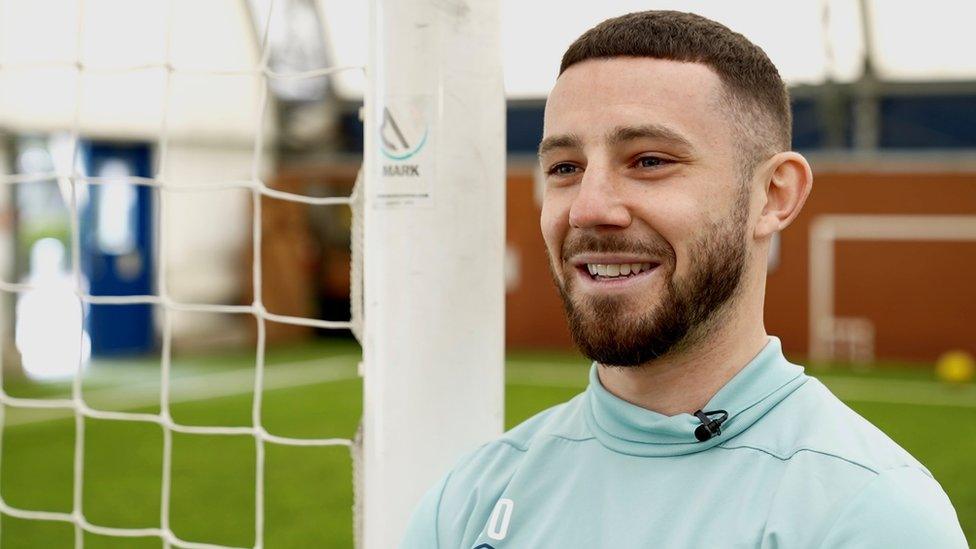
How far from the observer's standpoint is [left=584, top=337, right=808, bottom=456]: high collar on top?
1269mm

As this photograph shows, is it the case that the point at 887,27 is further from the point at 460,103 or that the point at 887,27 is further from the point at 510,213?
the point at 460,103

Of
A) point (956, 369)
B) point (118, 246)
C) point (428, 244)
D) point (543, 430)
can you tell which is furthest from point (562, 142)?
point (118, 246)

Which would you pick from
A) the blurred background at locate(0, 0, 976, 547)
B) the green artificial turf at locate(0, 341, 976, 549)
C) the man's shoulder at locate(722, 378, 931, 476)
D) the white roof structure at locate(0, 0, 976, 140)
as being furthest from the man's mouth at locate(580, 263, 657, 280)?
the white roof structure at locate(0, 0, 976, 140)

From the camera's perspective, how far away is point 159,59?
11797mm

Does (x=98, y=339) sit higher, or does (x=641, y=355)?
(x=641, y=355)

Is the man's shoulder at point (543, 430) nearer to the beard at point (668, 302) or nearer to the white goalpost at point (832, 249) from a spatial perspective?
the beard at point (668, 302)

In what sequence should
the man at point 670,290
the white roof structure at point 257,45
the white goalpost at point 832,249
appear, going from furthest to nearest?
the white roof structure at point 257,45 < the white goalpost at point 832,249 < the man at point 670,290

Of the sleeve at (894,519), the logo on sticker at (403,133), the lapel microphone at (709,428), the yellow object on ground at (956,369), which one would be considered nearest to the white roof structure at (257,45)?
the yellow object on ground at (956,369)

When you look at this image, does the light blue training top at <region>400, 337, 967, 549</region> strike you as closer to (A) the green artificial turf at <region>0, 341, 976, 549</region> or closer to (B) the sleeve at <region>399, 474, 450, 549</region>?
(B) the sleeve at <region>399, 474, 450, 549</region>

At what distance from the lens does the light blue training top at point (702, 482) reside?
1125mm

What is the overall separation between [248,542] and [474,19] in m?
3.39

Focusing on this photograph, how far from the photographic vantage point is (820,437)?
121 centimetres

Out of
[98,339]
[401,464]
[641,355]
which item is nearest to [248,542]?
[401,464]

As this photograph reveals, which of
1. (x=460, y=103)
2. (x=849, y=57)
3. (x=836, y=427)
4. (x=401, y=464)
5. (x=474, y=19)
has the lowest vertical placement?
(x=401, y=464)
